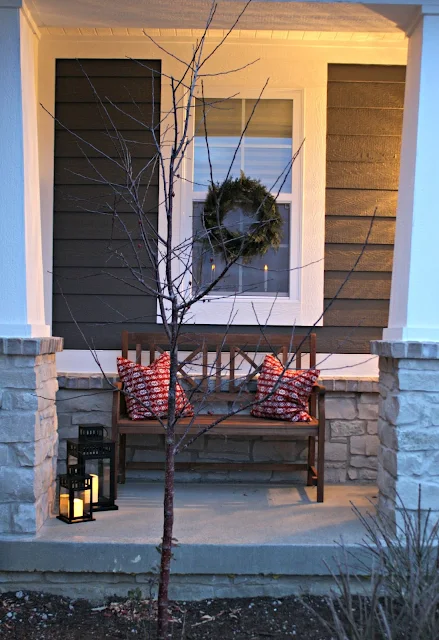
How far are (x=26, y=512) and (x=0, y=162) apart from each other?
1.70 meters

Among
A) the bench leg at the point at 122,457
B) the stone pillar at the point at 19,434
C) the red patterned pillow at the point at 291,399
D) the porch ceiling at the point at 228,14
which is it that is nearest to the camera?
the stone pillar at the point at 19,434

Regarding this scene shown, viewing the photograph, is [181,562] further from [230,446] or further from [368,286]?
[368,286]

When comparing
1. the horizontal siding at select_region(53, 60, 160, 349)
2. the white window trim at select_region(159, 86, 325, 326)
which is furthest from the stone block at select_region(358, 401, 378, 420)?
the horizontal siding at select_region(53, 60, 160, 349)

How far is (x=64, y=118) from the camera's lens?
15.5 feet

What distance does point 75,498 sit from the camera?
3.68 m

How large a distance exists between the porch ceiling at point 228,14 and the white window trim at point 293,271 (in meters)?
0.84

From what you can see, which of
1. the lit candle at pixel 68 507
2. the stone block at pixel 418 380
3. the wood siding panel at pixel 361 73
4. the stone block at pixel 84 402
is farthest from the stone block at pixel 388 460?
the wood siding panel at pixel 361 73

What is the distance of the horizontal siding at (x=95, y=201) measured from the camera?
185 inches

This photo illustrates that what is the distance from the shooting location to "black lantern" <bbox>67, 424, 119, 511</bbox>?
380cm

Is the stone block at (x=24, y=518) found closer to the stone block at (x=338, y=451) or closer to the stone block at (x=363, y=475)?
the stone block at (x=338, y=451)

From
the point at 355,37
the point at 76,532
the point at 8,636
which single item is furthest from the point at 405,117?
the point at 8,636

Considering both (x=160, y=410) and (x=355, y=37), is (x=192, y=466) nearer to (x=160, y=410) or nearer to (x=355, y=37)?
(x=160, y=410)

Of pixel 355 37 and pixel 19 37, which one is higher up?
pixel 355 37

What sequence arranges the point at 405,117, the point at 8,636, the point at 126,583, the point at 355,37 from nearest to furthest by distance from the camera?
1. the point at 8,636
2. the point at 126,583
3. the point at 405,117
4. the point at 355,37
